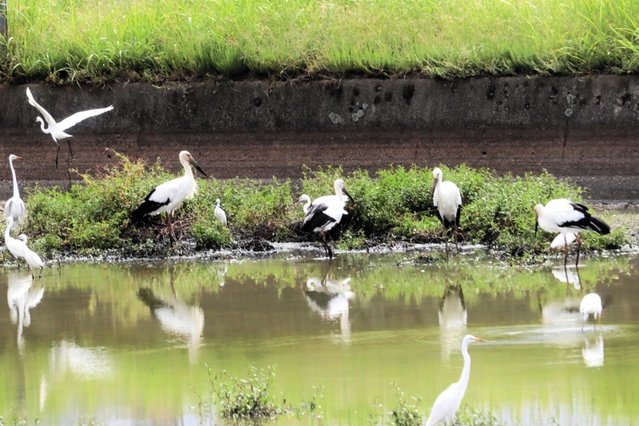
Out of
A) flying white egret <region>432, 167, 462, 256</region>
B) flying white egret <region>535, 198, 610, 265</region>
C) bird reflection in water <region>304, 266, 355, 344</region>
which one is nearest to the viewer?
bird reflection in water <region>304, 266, 355, 344</region>

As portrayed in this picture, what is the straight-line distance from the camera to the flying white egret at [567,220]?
A: 1066 cm

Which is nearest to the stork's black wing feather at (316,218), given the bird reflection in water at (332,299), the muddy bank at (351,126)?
the bird reflection in water at (332,299)

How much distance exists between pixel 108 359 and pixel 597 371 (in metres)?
3.48

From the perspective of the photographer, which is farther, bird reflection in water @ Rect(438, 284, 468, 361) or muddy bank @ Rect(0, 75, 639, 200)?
muddy bank @ Rect(0, 75, 639, 200)

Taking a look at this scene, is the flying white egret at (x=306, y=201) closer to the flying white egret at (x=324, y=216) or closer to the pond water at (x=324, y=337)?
the flying white egret at (x=324, y=216)

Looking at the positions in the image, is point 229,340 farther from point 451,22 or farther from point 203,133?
point 451,22

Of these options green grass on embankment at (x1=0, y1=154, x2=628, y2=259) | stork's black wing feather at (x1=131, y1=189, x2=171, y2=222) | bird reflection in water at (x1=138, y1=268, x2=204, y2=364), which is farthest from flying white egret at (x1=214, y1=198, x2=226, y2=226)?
bird reflection in water at (x1=138, y1=268, x2=204, y2=364)

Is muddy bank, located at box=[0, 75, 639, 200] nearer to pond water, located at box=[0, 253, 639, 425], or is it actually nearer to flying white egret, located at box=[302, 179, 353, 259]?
flying white egret, located at box=[302, 179, 353, 259]

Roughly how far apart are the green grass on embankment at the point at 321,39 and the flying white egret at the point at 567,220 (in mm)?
4957

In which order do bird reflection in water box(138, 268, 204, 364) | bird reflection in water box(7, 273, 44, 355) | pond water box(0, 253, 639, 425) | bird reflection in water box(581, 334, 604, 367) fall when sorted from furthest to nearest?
bird reflection in water box(7, 273, 44, 355)
bird reflection in water box(138, 268, 204, 364)
bird reflection in water box(581, 334, 604, 367)
pond water box(0, 253, 639, 425)

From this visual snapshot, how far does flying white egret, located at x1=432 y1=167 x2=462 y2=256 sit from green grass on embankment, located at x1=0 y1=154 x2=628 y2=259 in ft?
1.56

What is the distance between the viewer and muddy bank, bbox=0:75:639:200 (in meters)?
15.1

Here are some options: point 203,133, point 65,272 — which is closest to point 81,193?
point 65,272

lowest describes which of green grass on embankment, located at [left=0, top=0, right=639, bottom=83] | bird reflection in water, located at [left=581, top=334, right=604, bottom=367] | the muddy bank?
bird reflection in water, located at [left=581, top=334, right=604, bottom=367]
